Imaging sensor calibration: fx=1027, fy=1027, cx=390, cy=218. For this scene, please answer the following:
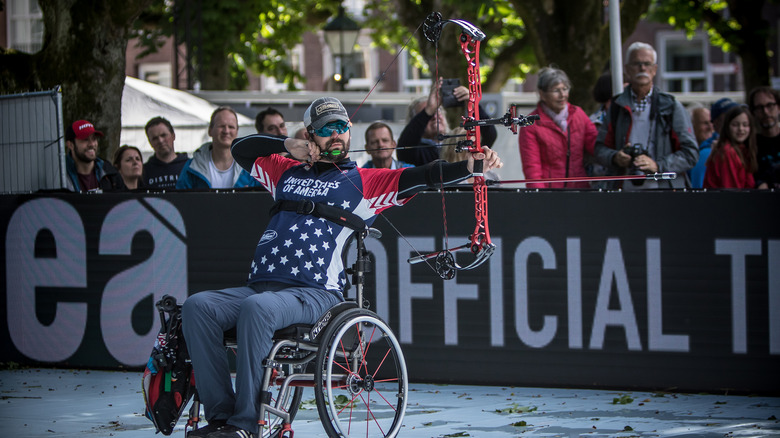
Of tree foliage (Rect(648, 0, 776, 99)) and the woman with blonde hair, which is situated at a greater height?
tree foliage (Rect(648, 0, 776, 99))

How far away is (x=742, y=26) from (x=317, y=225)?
1728cm

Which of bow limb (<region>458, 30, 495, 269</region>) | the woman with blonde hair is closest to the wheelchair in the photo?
bow limb (<region>458, 30, 495, 269</region>)

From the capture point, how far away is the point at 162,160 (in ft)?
28.9

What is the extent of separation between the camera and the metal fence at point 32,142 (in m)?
7.89

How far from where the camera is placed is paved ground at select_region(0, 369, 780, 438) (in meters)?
5.67

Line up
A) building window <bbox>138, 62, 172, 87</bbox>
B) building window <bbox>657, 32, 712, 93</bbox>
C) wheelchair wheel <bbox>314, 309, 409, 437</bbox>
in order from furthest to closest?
1. building window <bbox>138, 62, 172, 87</bbox>
2. building window <bbox>657, 32, 712, 93</bbox>
3. wheelchair wheel <bbox>314, 309, 409, 437</bbox>

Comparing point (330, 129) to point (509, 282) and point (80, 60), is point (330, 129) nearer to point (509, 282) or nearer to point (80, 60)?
point (509, 282)

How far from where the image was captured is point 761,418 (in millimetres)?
5902

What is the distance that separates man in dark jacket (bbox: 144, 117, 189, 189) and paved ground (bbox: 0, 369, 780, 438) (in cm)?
207

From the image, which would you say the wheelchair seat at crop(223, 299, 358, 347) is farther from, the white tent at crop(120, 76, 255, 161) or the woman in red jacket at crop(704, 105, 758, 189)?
the white tent at crop(120, 76, 255, 161)

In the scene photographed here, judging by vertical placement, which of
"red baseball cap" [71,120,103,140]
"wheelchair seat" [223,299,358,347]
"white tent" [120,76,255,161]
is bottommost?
"wheelchair seat" [223,299,358,347]

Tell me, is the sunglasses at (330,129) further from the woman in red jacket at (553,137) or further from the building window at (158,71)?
the building window at (158,71)

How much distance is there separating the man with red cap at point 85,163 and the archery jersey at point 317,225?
3378 mm

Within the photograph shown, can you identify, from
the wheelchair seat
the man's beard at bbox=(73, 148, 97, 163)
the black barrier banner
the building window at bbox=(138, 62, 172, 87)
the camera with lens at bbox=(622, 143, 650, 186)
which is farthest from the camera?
the building window at bbox=(138, 62, 172, 87)
